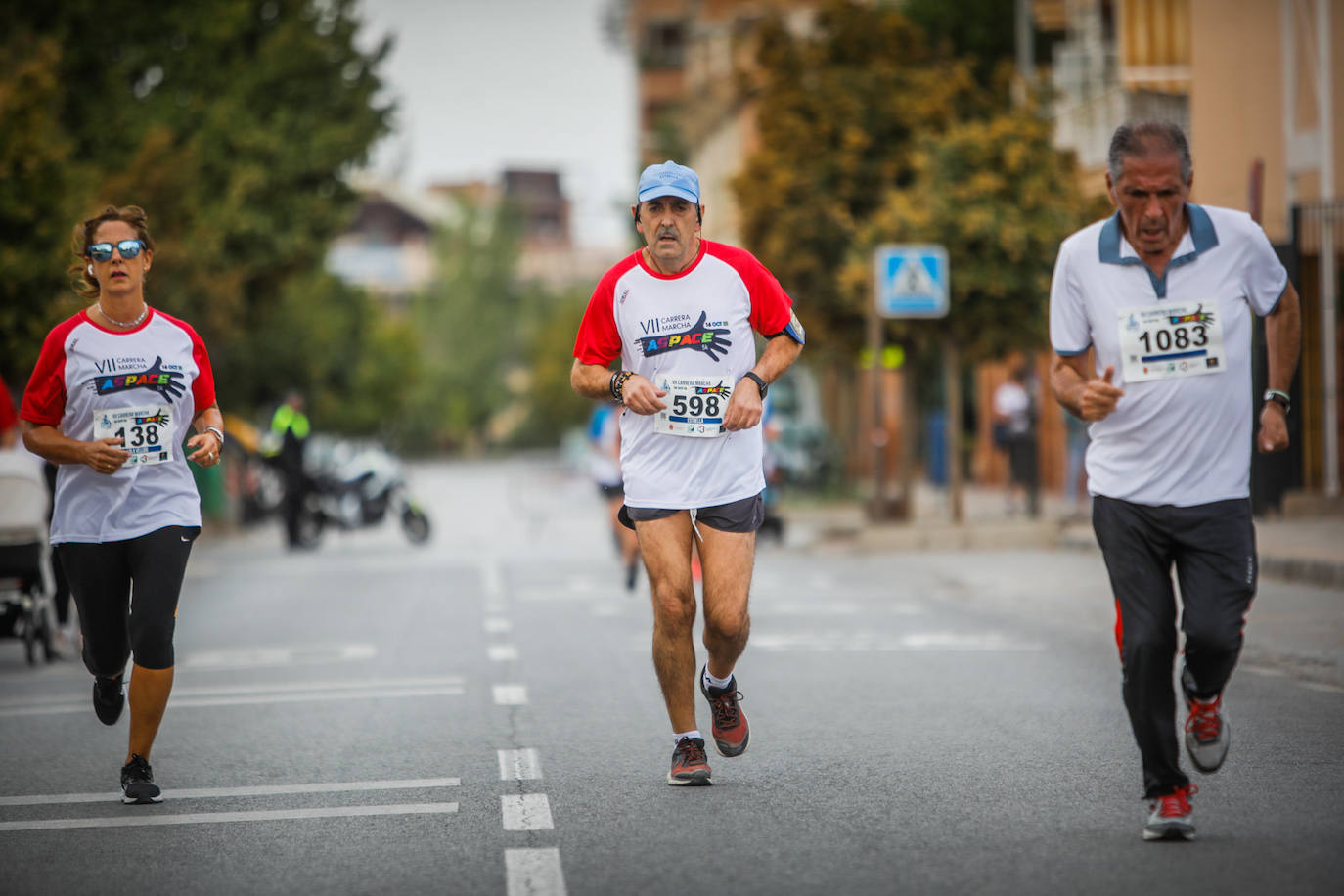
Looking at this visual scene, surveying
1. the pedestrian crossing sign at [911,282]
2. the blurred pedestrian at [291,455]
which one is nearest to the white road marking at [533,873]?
the pedestrian crossing sign at [911,282]

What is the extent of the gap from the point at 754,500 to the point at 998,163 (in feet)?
55.7

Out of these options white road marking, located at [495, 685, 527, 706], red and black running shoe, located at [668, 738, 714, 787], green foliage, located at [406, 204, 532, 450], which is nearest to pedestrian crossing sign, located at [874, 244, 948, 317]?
white road marking, located at [495, 685, 527, 706]

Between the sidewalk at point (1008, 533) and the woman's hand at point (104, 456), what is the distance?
35.2ft

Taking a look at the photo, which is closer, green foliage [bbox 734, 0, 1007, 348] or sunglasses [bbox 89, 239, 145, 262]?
sunglasses [bbox 89, 239, 145, 262]

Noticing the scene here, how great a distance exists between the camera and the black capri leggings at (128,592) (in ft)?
23.6

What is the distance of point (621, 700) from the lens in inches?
392

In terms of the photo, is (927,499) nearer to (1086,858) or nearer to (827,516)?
(827,516)

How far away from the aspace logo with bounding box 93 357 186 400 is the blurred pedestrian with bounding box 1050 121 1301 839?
11.2 ft

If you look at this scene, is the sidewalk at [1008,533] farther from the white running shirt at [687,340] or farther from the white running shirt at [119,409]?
the white running shirt at [119,409]

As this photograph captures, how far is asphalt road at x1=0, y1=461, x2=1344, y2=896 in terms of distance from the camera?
19.2ft

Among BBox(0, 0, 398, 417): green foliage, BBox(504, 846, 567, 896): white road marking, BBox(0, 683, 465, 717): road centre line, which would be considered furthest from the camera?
BBox(0, 0, 398, 417): green foliage

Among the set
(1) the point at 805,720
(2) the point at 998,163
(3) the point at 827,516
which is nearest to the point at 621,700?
(1) the point at 805,720

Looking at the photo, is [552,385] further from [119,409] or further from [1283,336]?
[1283,336]

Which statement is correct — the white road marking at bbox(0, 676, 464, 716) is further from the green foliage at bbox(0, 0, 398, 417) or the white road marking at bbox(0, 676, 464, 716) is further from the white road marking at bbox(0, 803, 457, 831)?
the green foliage at bbox(0, 0, 398, 417)
